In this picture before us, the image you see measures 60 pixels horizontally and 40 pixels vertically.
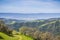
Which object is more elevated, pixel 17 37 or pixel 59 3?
pixel 59 3

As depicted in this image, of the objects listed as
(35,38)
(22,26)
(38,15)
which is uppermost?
(38,15)

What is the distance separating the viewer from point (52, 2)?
1.60 m

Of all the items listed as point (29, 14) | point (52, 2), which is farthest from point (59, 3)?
point (29, 14)

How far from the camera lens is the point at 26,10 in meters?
1.60

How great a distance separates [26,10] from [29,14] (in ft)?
0.19

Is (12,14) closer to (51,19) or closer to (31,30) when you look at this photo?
(31,30)

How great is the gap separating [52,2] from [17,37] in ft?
1.78

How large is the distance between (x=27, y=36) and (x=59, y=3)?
0.50 metres

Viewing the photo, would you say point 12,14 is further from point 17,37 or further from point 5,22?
point 17,37

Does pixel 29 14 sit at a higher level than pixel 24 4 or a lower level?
lower

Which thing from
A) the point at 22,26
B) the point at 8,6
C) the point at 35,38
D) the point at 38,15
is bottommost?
the point at 35,38

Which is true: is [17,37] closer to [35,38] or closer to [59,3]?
[35,38]

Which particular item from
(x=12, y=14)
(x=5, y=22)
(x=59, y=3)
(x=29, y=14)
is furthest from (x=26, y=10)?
(x=59, y=3)

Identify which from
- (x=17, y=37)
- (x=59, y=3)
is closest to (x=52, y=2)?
(x=59, y=3)
